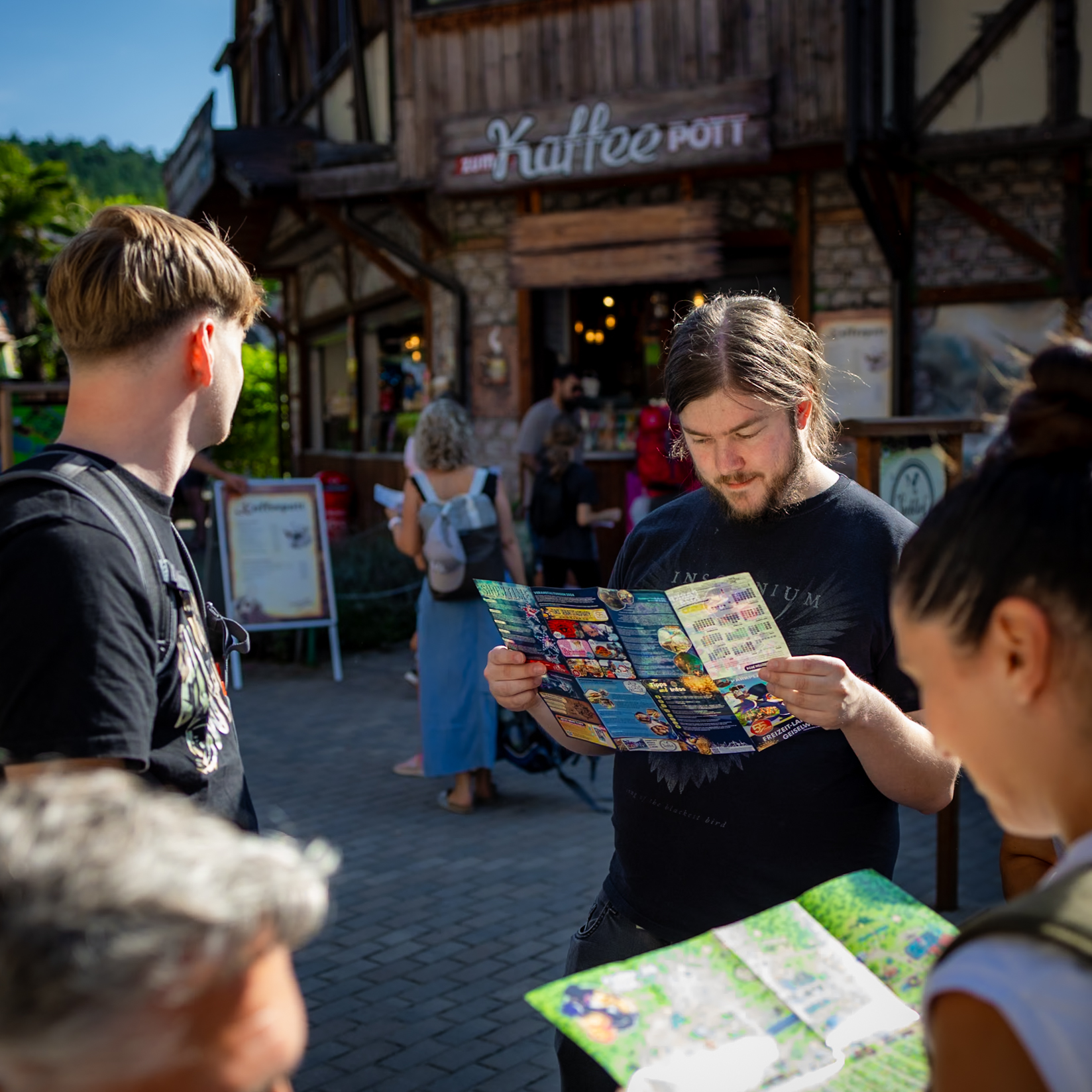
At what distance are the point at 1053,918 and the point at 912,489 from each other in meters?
4.27

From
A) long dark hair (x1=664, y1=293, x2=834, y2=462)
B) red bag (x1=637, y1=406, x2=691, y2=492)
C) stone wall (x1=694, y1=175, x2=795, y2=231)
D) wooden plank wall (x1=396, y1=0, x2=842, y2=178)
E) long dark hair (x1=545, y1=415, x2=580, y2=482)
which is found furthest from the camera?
stone wall (x1=694, y1=175, x2=795, y2=231)

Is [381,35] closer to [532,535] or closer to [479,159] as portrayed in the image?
[479,159]

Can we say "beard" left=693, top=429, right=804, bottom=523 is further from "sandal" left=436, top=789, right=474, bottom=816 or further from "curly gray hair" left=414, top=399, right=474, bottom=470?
"sandal" left=436, top=789, right=474, bottom=816

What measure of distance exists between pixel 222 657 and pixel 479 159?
9.75 meters

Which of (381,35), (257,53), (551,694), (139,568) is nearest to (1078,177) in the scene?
(381,35)

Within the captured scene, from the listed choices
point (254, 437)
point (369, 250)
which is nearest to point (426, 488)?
point (369, 250)

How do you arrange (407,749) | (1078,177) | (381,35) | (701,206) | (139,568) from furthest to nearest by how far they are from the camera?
1. (381,35)
2. (701,206)
3. (1078,177)
4. (407,749)
5. (139,568)

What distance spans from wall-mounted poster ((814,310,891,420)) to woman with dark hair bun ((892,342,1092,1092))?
945cm

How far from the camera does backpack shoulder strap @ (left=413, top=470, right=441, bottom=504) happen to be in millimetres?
6098

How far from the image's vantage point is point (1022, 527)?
1013 millimetres

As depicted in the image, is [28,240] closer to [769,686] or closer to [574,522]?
[574,522]

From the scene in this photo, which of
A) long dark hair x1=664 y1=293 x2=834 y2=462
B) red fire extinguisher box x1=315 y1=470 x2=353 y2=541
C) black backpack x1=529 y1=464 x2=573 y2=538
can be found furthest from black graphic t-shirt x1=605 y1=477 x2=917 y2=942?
red fire extinguisher box x1=315 y1=470 x2=353 y2=541

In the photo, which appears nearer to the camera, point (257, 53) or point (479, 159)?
point (479, 159)

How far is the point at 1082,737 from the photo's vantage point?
100 cm
